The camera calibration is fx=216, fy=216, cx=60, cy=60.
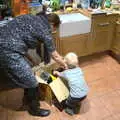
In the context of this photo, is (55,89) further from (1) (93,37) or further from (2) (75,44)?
(1) (93,37)

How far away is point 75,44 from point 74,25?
0.94 ft

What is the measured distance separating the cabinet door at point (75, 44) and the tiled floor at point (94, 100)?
0.89 feet

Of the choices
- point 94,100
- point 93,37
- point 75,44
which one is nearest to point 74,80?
point 94,100

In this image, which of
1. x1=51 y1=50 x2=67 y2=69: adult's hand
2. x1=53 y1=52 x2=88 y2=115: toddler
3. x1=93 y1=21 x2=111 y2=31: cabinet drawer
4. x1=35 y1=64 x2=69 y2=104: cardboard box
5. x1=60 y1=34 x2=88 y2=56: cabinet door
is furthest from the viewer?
x1=93 y1=21 x2=111 y2=31: cabinet drawer

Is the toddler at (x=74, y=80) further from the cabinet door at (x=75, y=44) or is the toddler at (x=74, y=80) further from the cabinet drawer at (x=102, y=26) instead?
the cabinet drawer at (x=102, y=26)

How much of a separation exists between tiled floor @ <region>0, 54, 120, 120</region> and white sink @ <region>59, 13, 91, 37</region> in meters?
0.57

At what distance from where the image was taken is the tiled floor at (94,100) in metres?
2.23

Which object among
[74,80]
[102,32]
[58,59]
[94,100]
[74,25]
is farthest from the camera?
[102,32]

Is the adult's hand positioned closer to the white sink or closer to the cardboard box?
the cardboard box

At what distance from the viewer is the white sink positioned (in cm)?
269

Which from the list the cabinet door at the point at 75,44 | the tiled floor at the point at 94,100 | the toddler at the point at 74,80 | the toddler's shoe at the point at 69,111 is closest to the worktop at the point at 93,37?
the cabinet door at the point at 75,44

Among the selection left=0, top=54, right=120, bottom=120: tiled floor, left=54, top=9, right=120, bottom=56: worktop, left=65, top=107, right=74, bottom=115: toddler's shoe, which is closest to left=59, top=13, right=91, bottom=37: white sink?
left=54, top=9, right=120, bottom=56: worktop

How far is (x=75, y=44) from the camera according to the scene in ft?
9.54

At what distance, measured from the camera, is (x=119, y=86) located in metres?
2.71
